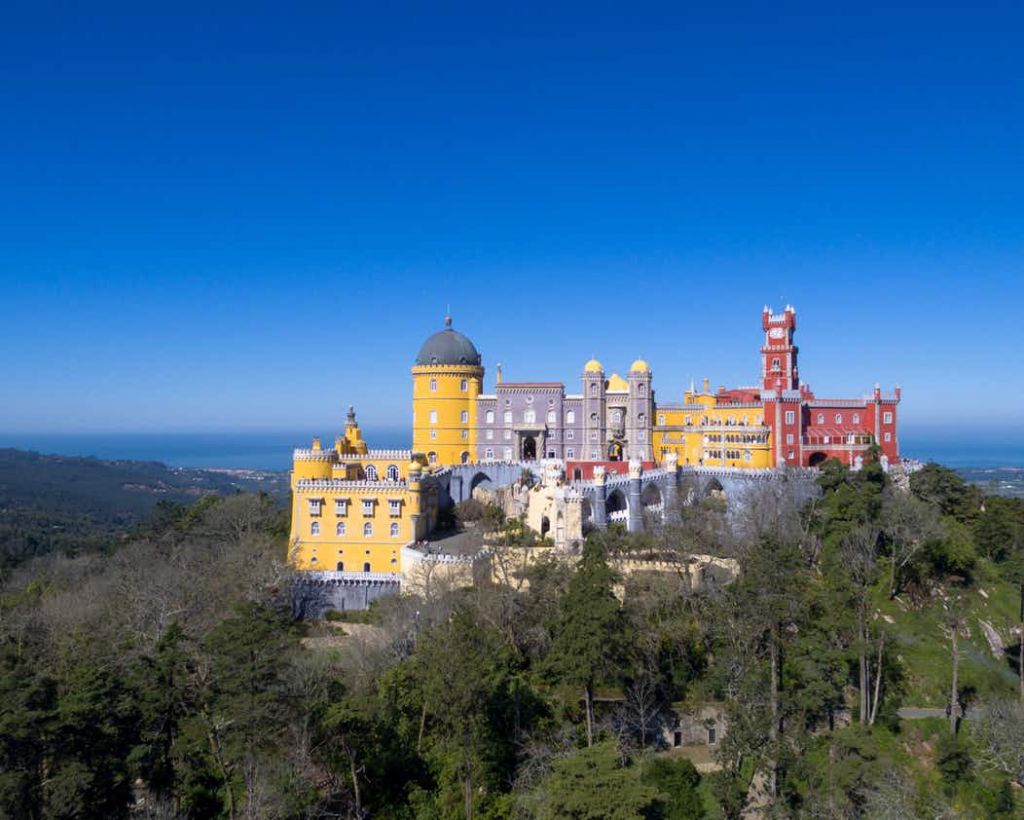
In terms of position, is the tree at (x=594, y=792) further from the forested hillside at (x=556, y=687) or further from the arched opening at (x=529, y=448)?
the arched opening at (x=529, y=448)

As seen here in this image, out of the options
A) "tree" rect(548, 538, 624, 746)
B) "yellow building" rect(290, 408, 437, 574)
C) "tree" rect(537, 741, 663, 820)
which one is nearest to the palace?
"yellow building" rect(290, 408, 437, 574)

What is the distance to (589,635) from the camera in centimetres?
2905

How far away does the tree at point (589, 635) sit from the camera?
28.8m

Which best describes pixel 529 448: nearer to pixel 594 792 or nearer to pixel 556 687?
pixel 556 687

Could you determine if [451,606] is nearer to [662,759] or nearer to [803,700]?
[662,759]

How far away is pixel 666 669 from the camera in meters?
35.1

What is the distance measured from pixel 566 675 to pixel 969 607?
2556cm

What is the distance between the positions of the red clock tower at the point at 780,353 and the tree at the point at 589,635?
33.3 meters

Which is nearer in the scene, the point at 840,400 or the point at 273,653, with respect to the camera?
Answer: the point at 273,653

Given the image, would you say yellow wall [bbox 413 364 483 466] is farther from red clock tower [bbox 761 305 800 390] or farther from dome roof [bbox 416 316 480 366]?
red clock tower [bbox 761 305 800 390]

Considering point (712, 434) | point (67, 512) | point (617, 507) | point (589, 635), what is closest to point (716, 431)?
point (712, 434)

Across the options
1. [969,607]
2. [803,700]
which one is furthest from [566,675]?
[969,607]

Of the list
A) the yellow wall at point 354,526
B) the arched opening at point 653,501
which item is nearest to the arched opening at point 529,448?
the arched opening at point 653,501

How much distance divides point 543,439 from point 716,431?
1279 centimetres
